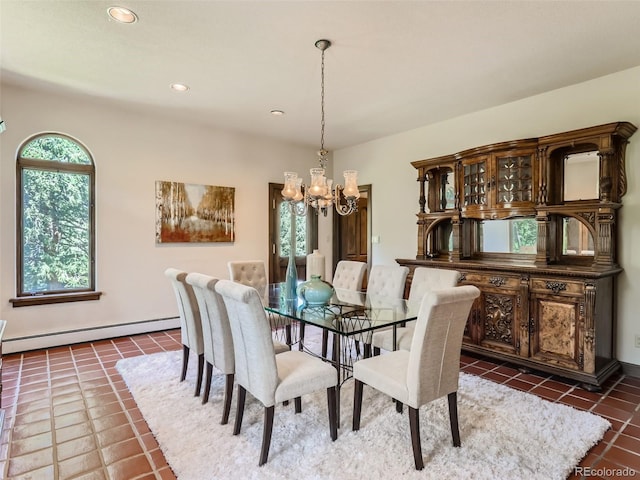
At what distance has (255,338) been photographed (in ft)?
6.49

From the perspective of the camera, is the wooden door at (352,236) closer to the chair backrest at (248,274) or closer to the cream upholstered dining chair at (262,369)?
the chair backrest at (248,274)

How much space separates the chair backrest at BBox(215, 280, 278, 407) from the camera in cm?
194

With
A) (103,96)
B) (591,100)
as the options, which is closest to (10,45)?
(103,96)

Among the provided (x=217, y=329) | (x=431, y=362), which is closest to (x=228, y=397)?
(x=217, y=329)

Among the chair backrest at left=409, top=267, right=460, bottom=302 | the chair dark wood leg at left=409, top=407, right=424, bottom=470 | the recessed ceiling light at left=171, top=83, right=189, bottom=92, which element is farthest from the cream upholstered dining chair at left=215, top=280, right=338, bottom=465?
the recessed ceiling light at left=171, top=83, right=189, bottom=92

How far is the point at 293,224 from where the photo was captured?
5.91m

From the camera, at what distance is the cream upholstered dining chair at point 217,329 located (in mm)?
2363

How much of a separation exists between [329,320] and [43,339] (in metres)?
3.44

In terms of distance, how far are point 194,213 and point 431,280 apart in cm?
333

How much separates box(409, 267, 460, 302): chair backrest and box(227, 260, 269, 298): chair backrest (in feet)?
4.96

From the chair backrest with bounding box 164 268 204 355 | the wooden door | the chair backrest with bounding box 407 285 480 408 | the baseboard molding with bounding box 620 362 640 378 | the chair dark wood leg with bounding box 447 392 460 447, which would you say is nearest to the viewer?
the chair backrest with bounding box 407 285 480 408

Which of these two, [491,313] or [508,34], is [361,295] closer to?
[491,313]

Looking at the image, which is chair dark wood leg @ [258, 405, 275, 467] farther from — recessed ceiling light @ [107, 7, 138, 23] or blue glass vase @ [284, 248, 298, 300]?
recessed ceiling light @ [107, 7, 138, 23]

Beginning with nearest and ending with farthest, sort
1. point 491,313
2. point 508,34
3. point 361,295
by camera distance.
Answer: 1. point 508,34
2. point 361,295
3. point 491,313
